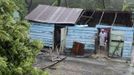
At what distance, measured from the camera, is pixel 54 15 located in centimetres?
1922

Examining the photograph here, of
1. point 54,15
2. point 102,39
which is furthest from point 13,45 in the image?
point 54,15

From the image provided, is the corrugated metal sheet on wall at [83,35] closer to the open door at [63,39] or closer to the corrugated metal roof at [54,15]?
the open door at [63,39]

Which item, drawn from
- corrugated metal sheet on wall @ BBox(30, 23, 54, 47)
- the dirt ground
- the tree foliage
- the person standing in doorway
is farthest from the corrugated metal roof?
the tree foliage

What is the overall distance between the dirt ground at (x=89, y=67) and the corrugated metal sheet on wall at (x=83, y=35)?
3.11 ft

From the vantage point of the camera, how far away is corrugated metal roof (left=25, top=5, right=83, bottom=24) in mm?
18531

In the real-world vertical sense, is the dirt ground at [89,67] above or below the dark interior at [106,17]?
below

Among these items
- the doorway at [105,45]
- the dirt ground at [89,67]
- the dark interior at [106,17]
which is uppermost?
the dark interior at [106,17]

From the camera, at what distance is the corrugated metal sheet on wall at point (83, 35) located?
58.6 ft

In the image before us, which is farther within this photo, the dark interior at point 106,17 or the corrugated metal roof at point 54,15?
the dark interior at point 106,17

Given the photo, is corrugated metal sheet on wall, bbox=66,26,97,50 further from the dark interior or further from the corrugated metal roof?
the dark interior

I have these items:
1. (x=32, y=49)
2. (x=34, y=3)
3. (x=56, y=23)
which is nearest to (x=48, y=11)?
(x=56, y=23)

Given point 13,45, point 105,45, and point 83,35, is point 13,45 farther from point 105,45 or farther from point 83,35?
point 105,45

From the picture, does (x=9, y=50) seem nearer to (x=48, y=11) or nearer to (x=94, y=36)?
(x=94, y=36)

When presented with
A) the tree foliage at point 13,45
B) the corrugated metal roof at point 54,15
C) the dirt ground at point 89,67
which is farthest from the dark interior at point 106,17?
the tree foliage at point 13,45
